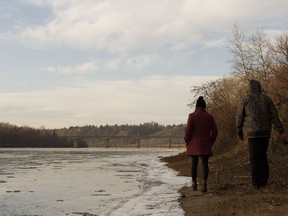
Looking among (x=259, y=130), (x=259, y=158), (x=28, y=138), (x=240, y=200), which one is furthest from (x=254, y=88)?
(x=28, y=138)

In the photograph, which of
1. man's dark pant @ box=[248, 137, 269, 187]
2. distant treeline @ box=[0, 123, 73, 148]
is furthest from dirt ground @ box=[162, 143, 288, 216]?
distant treeline @ box=[0, 123, 73, 148]

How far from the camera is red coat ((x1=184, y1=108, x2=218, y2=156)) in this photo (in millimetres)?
10093

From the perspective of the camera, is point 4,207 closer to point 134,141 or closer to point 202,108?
point 202,108

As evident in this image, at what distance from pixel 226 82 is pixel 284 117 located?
24.2m

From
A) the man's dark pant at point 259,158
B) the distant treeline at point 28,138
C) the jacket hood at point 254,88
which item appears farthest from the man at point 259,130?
the distant treeline at point 28,138

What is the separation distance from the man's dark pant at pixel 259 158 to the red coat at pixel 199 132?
95 centimetres

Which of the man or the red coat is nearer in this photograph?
the man

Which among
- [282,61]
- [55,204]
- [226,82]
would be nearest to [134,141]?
[226,82]

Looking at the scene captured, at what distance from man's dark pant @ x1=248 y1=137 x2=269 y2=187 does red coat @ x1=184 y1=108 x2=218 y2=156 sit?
3.13ft

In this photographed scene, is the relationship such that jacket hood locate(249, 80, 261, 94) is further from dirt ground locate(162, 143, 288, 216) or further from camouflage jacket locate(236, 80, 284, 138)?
dirt ground locate(162, 143, 288, 216)

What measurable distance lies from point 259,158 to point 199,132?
56.4 inches

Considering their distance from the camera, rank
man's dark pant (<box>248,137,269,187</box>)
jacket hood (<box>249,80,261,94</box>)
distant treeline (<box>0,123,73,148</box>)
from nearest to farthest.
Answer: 1. man's dark pant (<box>248,137,269,187</box>)
2. jacket hood (<box>249,80,261,94</box>)
3. distant treeline (<box>0,123,73,148</box>)

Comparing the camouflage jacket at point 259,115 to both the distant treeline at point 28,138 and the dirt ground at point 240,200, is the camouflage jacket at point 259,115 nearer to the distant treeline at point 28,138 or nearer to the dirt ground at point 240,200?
the dirt ground at point 240,200

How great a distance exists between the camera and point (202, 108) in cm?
1040
